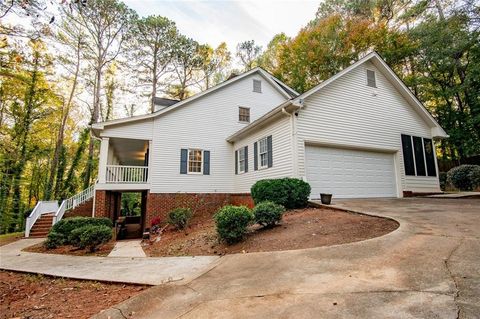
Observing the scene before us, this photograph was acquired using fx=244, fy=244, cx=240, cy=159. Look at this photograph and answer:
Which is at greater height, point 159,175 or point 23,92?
point 23,92

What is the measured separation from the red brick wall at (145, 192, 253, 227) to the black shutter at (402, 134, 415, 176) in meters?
7.37

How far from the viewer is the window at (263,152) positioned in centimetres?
1069

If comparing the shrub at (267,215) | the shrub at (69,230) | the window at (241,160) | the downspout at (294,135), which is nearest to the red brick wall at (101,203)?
the shrub at (69,230)

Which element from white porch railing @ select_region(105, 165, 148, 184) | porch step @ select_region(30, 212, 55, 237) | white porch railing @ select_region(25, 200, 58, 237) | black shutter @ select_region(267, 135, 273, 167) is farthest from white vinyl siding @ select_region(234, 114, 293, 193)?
white porch railing @ select_region(25, 200, 58, 237)

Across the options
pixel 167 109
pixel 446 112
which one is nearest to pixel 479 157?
pixel 446 112

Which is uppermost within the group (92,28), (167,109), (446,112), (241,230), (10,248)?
(92,28)

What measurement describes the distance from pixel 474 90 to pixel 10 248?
2537cm

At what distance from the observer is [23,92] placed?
16.4 meters

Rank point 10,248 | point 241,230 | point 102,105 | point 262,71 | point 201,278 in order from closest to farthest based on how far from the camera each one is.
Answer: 1. point 201,278
2. point 241,230
3. point 10,248
4. point 262,71
5. point 102,105

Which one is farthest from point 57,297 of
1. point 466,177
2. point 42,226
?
point 466,177

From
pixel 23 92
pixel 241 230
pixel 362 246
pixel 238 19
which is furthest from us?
pixel 23 92

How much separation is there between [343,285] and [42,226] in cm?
1386

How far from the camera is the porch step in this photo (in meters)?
11.2

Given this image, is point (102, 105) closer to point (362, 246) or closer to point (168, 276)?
point (168, 276)
